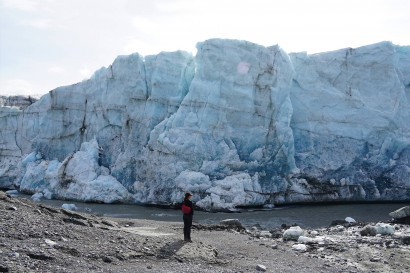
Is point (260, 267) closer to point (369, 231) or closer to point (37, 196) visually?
point (369, 231)

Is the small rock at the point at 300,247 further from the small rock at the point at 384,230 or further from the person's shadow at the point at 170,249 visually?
the small rock at the point at 384,230

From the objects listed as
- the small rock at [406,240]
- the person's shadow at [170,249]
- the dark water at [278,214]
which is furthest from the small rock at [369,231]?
the person's shadow at [170,249]

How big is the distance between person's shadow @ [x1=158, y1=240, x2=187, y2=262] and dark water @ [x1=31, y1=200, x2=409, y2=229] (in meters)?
6.34

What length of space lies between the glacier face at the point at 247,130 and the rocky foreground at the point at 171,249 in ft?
26.2

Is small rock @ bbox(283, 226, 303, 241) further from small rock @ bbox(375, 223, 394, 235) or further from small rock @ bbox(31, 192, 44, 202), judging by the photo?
small rock @ bbox(31, 192, 44, 202)

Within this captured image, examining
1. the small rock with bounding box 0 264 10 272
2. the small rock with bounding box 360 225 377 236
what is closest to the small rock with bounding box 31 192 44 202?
the small rock with bounding box 360 225 377 236

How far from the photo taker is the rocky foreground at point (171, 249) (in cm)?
586

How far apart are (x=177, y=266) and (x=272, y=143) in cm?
1365

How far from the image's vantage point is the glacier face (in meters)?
19.2

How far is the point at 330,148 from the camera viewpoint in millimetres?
20438

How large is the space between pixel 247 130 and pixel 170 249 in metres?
12.8

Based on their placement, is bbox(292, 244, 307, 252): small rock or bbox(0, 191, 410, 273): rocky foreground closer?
bbox(0, 191, 410, 273): rocky foreground

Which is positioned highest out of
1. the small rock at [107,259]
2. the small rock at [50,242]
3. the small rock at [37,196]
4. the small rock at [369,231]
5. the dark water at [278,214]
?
the small rock at [50,242]

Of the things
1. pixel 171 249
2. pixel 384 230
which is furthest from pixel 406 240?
pixel 171 249
